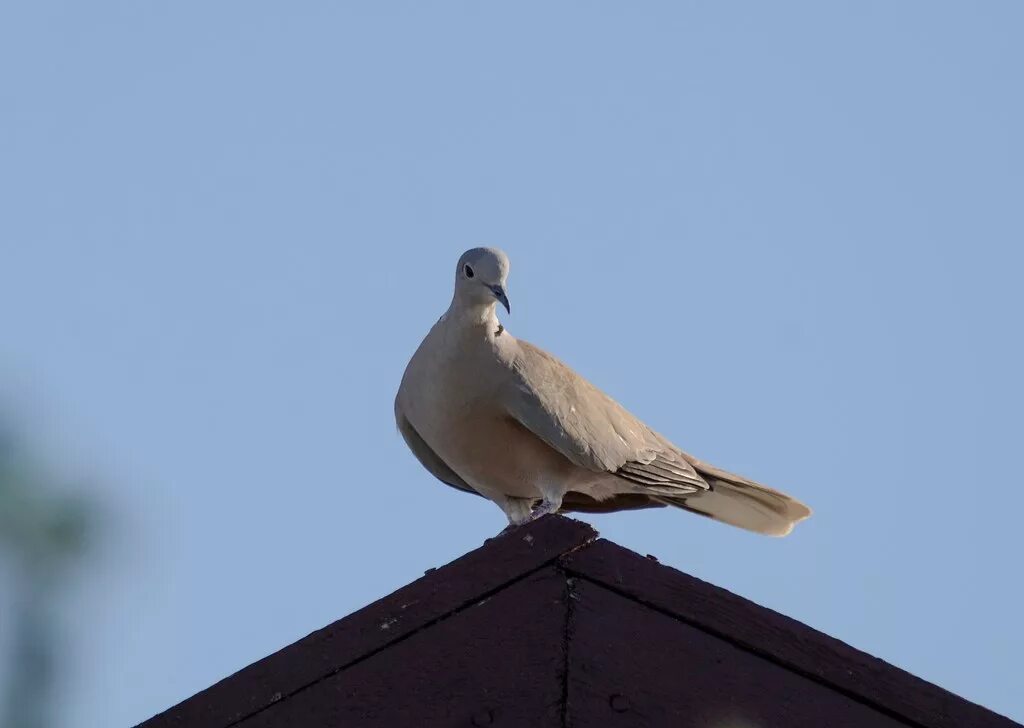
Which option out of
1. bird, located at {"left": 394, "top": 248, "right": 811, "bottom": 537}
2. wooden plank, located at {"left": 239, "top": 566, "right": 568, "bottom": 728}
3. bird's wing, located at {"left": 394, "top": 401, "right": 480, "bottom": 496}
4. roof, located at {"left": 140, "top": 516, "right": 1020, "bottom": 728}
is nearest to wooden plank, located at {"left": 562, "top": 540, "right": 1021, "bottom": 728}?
roof, located at {"left": 140, "top": 516, "right": 1020, "bottom": 728}

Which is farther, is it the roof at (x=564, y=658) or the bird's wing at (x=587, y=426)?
the bird's wing at (x=587, y=426)

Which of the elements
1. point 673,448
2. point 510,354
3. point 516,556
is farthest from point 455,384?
point 516,556

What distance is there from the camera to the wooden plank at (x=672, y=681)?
406 cm

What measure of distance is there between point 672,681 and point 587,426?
3.17 m

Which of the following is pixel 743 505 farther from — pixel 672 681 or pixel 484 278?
pixel 672 681

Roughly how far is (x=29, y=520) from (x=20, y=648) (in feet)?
1.55

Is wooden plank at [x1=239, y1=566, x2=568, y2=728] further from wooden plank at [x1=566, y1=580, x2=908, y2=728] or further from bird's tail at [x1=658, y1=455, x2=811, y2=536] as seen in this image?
bird's tail at [x1=658, y1=455, x2=811, y2=536]

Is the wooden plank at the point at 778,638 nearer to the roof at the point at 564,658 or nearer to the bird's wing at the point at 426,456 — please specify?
the roof at the point at 564,658

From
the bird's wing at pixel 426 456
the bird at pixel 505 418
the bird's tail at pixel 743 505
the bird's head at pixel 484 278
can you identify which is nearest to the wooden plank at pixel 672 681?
the bird at pixel 505 418

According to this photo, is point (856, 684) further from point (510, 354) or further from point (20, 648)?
point (510, 354)

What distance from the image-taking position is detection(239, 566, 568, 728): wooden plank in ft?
13.3

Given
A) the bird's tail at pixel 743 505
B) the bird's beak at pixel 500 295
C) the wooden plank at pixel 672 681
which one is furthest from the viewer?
the bird's tail at pixel 743 505

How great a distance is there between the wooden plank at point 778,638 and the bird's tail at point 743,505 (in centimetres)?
363

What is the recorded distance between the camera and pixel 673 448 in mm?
7922
